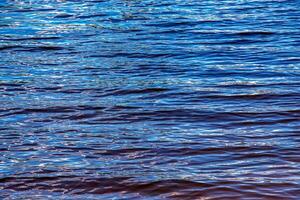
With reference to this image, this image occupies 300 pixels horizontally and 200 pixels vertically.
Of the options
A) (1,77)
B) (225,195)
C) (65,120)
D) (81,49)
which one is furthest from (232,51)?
(225,195)

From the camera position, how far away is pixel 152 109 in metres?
7.23

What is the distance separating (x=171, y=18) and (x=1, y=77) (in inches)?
199

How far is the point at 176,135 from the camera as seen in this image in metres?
6.32

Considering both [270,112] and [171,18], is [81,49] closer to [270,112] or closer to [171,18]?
[171,18]

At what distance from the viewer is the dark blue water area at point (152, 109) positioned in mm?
5258

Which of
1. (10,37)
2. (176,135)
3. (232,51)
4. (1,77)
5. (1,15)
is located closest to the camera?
(176,135)

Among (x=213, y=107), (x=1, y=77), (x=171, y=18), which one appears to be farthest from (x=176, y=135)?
(x=171, y=18)

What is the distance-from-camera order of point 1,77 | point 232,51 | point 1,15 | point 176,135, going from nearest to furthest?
point 176,135
point 1,77
point 232,51
point 1,15

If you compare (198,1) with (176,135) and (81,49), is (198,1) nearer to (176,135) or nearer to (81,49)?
(81,49)

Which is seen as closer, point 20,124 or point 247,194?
point 247,194

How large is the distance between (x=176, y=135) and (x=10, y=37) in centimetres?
635

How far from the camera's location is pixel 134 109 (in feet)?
23.8

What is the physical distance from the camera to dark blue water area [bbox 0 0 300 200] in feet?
17.3

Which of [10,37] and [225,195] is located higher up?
[225,195]
